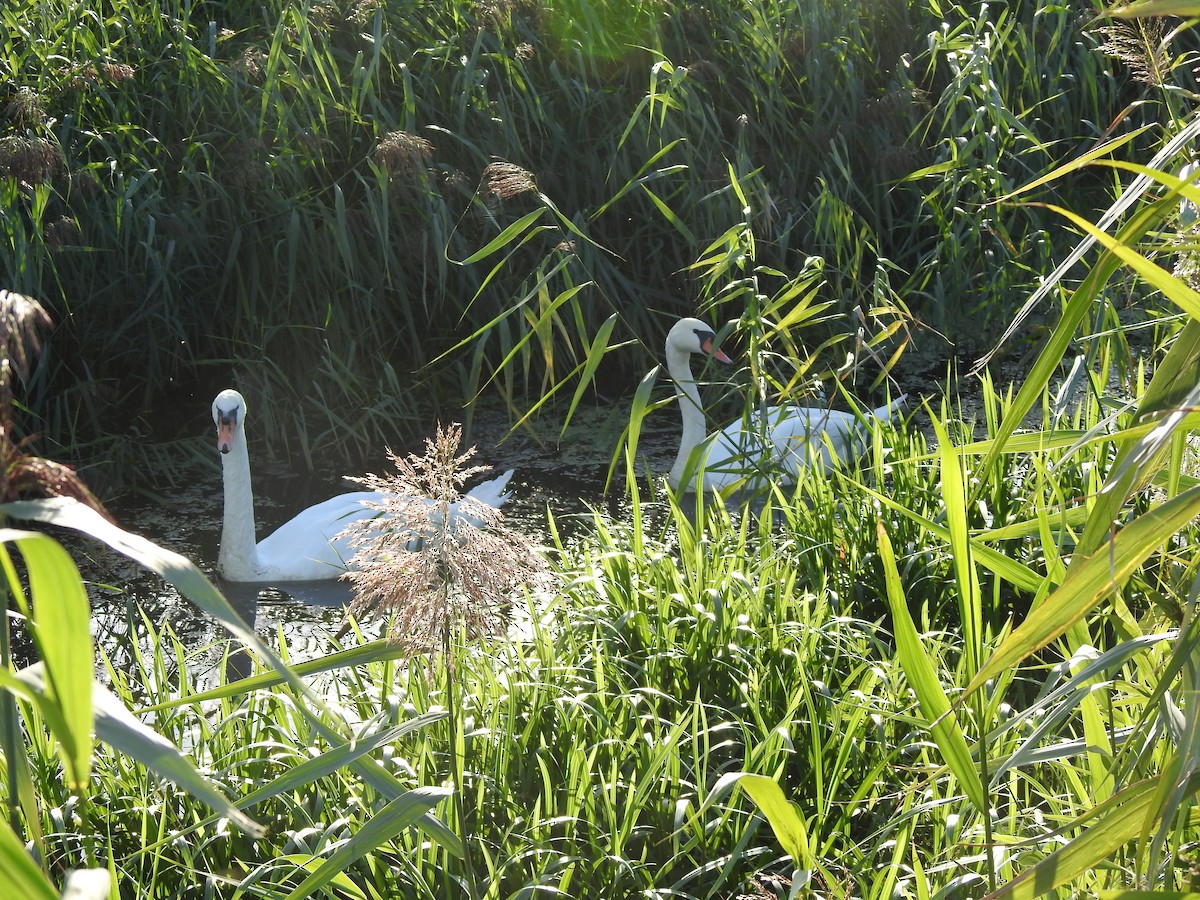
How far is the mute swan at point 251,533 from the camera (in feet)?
14.1

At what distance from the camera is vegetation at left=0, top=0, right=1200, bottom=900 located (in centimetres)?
114

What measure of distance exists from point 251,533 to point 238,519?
7cm

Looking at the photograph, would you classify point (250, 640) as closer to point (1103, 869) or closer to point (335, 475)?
point (1103, 869)

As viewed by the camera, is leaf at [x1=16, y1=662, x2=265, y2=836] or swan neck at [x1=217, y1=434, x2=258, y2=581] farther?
swan neck at [x1=217, y1=434, x2=258, y2=581]

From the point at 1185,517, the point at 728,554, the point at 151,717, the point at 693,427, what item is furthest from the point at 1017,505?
the point at 1185,517

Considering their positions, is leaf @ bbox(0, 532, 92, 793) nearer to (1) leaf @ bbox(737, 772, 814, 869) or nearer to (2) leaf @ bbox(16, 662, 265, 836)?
(2) leaf @ bbox(16, 662, 265, 836)

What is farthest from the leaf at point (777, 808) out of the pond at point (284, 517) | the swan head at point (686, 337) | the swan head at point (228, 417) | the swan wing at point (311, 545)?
the swan head at point (686, 337)

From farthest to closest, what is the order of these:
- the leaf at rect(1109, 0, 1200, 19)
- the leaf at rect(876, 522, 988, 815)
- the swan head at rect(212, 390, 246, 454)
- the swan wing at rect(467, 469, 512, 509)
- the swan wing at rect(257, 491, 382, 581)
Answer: the swan wing at rect(467, 469, 512, 509)
the swan head at rect(212, 390, 246, 454)
the swan wing at rect(257, 491, 382, 581)
the leaf at rect(876, 522, 988, 815)
the leaf at rect(1109, 0, 1200, 19)

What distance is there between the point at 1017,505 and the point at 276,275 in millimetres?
3254

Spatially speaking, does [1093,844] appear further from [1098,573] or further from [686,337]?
[686,337]

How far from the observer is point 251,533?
438 cm

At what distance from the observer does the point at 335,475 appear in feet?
17.1

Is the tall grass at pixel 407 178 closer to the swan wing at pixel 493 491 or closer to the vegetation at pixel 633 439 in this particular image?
the vegetation at pixel 633 439

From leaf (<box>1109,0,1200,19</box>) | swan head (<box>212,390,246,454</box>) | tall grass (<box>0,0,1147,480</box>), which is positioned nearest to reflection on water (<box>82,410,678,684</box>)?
tall grass (<box>0,0,1147,480</box>)
